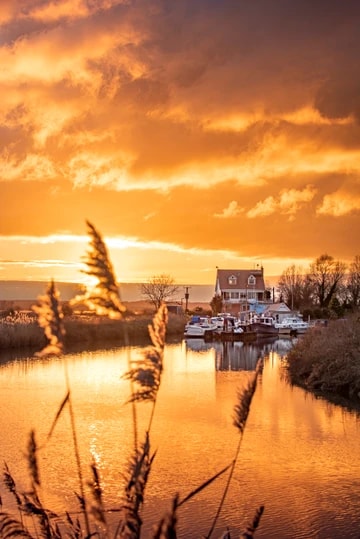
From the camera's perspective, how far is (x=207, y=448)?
12.3 meters

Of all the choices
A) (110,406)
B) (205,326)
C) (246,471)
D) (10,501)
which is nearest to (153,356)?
(10,501)

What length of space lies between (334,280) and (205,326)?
35375 millimetres

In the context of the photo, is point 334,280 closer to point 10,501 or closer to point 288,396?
point 288,396

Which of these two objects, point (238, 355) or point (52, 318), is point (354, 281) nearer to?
point (238, 355)

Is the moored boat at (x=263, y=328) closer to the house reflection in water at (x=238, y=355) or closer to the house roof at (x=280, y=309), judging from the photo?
the house reflection in water at (x=238, y=355)

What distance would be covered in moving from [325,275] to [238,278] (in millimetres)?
11029

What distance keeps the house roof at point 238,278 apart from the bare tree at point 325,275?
658cm

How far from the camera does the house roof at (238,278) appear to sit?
75000mm

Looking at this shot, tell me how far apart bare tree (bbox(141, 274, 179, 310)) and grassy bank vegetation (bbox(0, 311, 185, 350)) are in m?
28.3

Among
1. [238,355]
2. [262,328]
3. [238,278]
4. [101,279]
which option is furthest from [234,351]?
[238,278]

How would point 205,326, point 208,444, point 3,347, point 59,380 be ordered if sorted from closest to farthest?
1. point 208,444
2. point 59,380
3. point 3,347
4. point 205,326

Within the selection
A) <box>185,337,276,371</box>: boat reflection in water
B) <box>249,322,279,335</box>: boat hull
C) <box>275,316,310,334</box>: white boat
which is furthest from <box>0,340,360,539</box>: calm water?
<box>275,316,310,334</box>: white boat

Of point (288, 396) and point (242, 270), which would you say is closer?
point (288, 396)

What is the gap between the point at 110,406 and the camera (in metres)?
16.7
